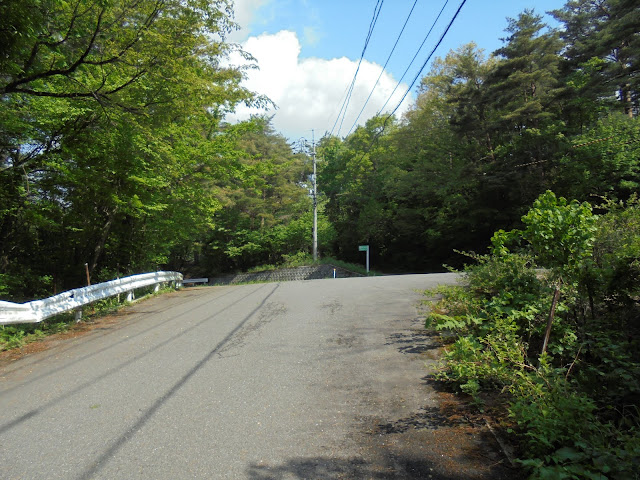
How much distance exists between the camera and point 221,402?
3.87m

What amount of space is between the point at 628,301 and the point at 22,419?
6127 mm

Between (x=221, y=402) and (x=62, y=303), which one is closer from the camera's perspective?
(x=221, y=402)

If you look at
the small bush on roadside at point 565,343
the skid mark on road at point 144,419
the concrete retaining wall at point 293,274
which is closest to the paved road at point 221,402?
the skid mark on road at point 144,419

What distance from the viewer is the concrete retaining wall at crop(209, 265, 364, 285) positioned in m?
30.4

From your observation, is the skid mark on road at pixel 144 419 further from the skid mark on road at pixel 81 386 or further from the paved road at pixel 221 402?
the skid mark on road at pixel 81 386

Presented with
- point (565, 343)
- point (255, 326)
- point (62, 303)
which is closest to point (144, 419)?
point (255, 326)

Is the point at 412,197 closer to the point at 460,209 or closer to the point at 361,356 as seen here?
the point at 460,209

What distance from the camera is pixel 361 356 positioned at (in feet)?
16.7

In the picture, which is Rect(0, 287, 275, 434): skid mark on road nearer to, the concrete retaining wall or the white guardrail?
the white guardrail

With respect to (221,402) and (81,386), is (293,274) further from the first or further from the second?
(221,402)

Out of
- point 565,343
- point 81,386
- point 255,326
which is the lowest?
point 81,386

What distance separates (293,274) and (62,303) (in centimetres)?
2502

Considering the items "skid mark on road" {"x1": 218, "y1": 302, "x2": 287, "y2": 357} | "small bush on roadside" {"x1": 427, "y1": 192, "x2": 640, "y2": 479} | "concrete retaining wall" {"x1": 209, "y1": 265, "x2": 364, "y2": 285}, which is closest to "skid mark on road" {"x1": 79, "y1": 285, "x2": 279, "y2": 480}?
"skid mark on road" {"x1": 218, "y1": 302, "x2": 287, "y2": 357}

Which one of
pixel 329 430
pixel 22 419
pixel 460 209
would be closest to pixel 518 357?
pixel 329 430
